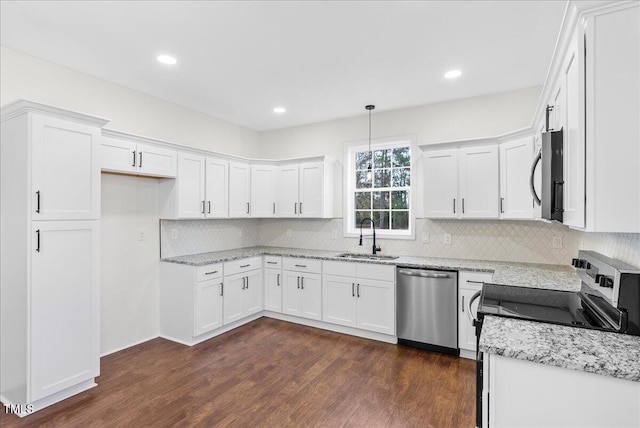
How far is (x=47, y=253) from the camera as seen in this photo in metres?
2.46

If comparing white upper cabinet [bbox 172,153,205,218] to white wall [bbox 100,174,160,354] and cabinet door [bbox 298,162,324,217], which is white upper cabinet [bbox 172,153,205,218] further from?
cabinet door [bbox 298,162,324,217]

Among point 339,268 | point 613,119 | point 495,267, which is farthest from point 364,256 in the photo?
point 613,119

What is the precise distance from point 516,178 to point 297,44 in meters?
2.41

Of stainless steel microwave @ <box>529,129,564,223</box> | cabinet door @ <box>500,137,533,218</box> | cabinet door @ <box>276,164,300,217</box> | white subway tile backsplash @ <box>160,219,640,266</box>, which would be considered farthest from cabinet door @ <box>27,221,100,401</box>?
cabinet door @ <box>500,137,533,218</box>

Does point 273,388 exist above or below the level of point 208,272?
below

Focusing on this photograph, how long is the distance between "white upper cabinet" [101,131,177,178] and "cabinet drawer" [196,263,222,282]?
3.61ft

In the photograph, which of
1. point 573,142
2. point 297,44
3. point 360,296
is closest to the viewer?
point 573,142

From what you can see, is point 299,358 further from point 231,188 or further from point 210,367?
point 231,188

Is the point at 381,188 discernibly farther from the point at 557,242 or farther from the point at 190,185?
the point at 190,185

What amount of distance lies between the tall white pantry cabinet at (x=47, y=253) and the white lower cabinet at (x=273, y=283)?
6.98 feet

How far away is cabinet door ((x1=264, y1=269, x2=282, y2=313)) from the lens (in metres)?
4.44

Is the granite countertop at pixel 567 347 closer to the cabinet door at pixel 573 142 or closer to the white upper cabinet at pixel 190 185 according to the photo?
the cabinet door at pixel 573 142

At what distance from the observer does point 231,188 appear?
4.42 m

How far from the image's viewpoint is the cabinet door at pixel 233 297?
3980 mm
